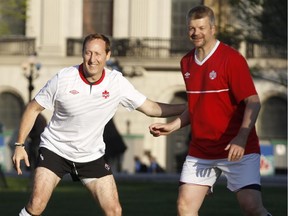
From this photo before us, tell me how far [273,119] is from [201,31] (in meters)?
45.1

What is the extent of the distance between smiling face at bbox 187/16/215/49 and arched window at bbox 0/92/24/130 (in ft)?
151

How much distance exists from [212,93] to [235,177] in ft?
2.64

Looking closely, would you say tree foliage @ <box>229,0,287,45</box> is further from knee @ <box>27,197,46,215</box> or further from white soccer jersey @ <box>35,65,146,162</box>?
knee @ <box>27,197,46,215</box>

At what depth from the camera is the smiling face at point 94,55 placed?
12422 mm

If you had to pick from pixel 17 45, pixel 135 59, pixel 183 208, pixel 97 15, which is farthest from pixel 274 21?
pixel 183 208

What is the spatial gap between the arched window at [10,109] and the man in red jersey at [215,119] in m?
46.0

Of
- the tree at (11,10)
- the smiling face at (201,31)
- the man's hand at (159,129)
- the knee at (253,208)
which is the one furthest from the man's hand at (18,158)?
the tree at (11,10)

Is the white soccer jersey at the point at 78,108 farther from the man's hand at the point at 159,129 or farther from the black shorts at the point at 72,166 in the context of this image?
the man's hand at the point at 159,129

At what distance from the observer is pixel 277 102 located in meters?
57.3

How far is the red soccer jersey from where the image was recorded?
1179 centimetres

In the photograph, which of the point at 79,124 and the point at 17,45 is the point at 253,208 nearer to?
the point at 79,124

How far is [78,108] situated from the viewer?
12570 mm

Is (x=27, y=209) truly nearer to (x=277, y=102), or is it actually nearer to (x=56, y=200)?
(x=56, y=200)

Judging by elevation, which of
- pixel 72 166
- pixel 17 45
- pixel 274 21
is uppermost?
pixel 274 21
